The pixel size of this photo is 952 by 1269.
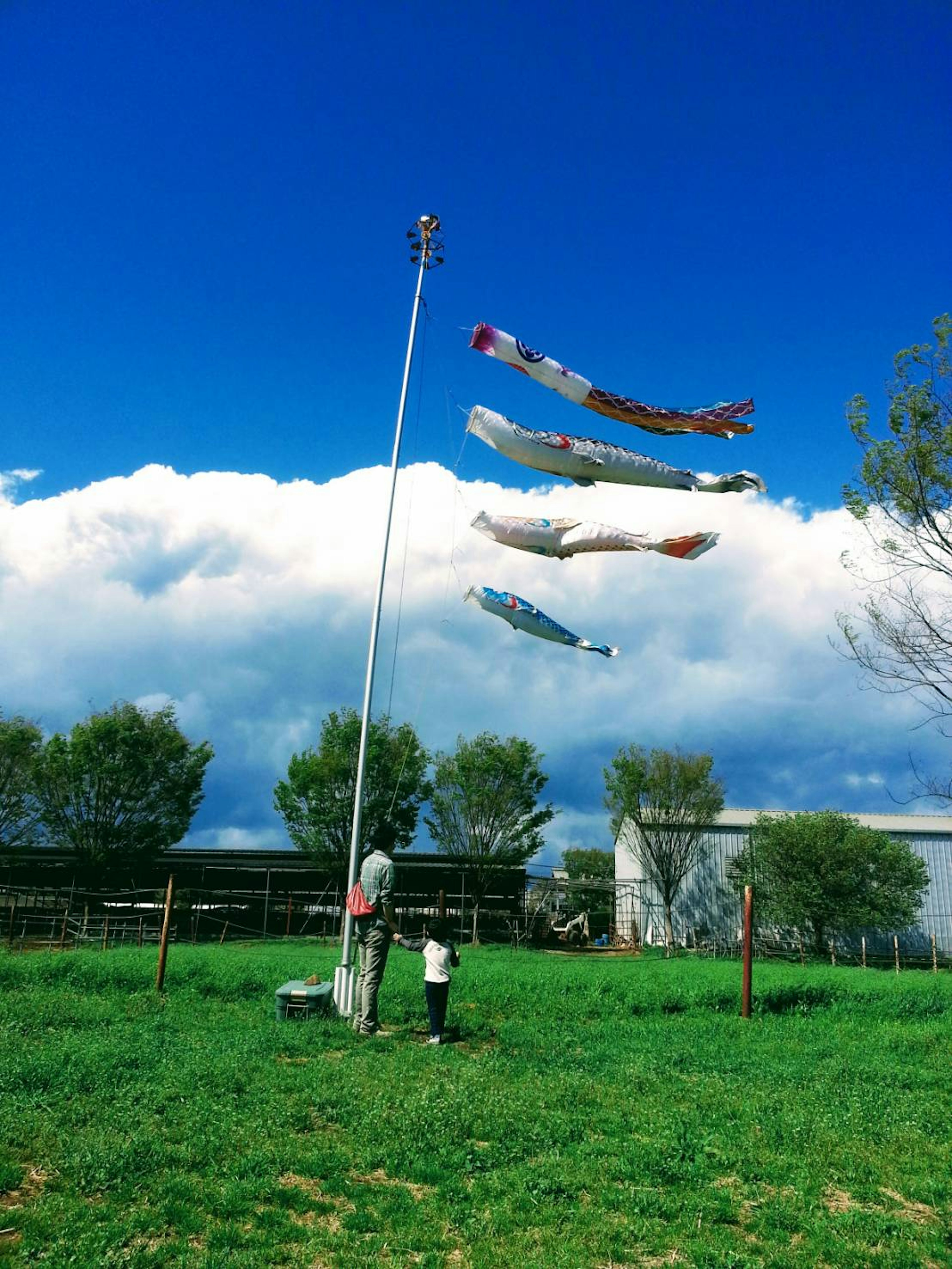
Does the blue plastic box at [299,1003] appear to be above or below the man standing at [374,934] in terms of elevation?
below

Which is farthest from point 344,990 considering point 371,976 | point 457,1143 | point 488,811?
point 488,811

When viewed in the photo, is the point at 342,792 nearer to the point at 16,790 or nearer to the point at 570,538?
the point at 16,790

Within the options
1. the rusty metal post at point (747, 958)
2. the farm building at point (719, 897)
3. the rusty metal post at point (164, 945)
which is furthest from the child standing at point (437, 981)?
the farm building at point (719, 897)

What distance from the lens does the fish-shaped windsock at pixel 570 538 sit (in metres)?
12.3

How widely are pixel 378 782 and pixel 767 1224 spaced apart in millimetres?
37073

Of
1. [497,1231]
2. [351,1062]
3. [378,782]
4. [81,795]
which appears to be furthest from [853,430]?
[81,795]

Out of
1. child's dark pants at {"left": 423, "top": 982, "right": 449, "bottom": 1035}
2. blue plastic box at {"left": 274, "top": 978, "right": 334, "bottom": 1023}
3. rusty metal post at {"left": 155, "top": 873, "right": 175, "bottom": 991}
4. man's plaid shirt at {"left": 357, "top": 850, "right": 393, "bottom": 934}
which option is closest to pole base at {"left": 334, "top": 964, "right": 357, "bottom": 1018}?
blue plastic box at {"left": 274, "top": 978, "right": 334, "bottom": 1023}

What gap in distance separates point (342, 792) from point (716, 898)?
17115 mm

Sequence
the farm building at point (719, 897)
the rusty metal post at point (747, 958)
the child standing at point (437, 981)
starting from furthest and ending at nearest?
the farm building at point (719, 897), the rusty metal post at point (747, 958), the child standing at point (437, 981)

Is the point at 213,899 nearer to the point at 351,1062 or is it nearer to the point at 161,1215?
the point at 351,1062

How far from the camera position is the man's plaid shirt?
11203 mm

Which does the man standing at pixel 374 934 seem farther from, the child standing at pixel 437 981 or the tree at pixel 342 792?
the tree at pixel 342 792

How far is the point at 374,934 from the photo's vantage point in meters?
11.1

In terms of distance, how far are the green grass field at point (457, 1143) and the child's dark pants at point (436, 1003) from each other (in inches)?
10.2
